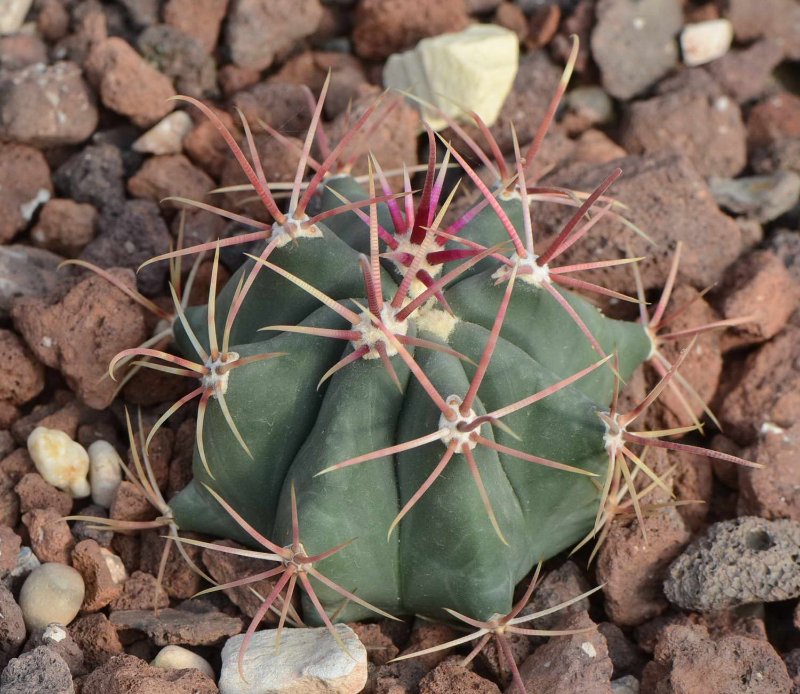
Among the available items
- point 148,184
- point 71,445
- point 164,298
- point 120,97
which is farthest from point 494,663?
point 120,97

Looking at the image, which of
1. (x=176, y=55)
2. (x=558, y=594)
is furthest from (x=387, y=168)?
(x=558, y=594)

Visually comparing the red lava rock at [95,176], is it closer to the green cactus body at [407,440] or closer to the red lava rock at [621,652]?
the green cactus body at [407,440]

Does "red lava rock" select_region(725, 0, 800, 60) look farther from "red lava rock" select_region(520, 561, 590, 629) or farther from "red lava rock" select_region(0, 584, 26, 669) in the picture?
"red lava rock" select_region(0, 584, 26, 669)

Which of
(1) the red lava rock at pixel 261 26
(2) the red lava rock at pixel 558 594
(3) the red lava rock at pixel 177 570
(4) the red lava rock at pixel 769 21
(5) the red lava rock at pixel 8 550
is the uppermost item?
(1) the red lava rock at pixel 261 26

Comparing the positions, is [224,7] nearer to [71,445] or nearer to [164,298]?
[164,298]

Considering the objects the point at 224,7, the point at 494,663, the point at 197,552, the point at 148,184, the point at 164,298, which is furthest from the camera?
the point at 224,7

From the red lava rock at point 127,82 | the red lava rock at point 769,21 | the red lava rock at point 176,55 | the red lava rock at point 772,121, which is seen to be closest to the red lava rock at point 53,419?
the red lava rock at point 127,82

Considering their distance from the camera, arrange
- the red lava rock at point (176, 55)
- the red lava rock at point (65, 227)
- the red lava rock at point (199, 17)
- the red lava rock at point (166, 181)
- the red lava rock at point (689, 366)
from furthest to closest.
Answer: the red lava rock at point (199, 17)
the red lava rock at point (176, 55)
the red lava rock at point (166, 181)
the red lava rock at point (65, 227)
the red lava rock at point (689, 366)
